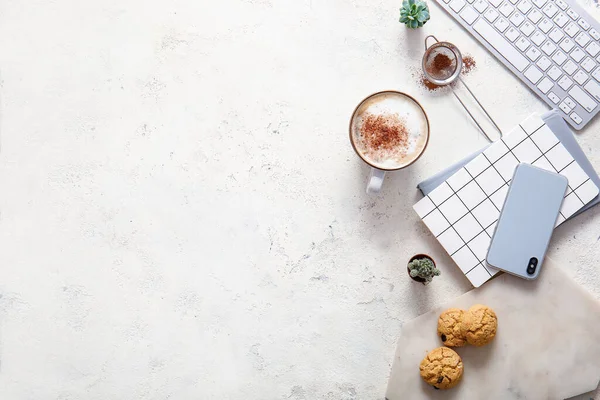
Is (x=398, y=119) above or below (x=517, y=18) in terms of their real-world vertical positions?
below

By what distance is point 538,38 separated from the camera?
1.50 meters

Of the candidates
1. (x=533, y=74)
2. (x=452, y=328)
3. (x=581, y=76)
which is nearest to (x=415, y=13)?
(x=533, y=74)

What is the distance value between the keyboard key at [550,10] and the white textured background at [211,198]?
170 millimetres

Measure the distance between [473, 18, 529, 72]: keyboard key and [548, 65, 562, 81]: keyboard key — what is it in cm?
6

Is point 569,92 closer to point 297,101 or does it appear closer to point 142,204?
point 297,101

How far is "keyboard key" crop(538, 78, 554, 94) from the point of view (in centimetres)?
151

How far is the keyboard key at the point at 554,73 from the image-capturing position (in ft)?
4.96

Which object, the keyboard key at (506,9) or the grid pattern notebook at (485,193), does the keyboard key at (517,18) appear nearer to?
the keyboard key at (506,9)

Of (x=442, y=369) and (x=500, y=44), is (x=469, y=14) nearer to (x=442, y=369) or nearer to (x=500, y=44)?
(x=500, y=44)

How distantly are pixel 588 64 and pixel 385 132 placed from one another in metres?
0.52

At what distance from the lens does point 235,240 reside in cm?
156

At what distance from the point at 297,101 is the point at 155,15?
413 mm

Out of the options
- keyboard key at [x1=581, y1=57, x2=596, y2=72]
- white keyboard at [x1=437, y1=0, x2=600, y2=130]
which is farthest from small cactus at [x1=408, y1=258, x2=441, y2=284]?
keyboard key at [x1=581, y1=57, x2=596, y2=72]

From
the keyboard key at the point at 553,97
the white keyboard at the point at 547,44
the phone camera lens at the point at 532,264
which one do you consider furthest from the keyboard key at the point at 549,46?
the phone camera lens at the point at 532,264
